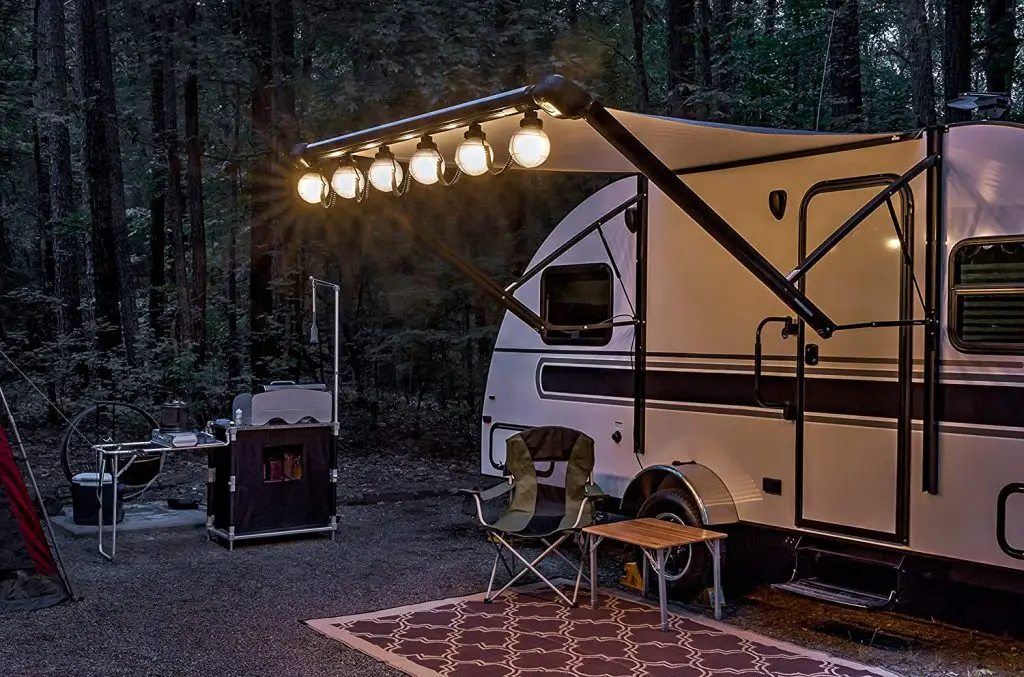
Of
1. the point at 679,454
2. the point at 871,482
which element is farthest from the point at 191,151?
the point at 871,482

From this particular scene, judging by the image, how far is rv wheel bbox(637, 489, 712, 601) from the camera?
532 centimetres

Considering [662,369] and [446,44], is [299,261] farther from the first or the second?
[662,369]

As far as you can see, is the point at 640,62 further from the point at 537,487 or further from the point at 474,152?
the point at 474,152

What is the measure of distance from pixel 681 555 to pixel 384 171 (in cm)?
259

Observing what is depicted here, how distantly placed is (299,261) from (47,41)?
5.80 meters

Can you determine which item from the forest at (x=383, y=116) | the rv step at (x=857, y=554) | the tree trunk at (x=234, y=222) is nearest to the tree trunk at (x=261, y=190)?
the forest at (x=383, y=116)

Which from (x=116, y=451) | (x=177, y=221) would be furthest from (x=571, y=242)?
(x=177, y=221)

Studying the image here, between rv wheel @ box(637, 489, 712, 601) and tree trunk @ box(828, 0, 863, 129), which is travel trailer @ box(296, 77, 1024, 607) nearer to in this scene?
rv wheel @ box(637, 489, 712, 601)

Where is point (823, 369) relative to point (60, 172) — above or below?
below

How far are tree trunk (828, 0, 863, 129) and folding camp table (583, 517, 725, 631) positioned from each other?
6903 millimetres

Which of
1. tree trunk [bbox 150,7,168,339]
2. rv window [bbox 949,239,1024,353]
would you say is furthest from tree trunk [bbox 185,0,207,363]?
rv window [bbox 949,239,1024,353]

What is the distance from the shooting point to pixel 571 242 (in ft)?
21.5

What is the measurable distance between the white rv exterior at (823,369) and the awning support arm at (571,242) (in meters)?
0.05

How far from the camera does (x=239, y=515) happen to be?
21.7 feet
